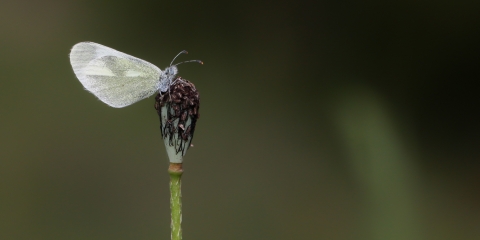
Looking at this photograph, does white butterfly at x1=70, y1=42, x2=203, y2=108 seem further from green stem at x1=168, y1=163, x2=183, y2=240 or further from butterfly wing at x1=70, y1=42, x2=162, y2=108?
green stem at x1=168, y1=163, x2=183, y2=240

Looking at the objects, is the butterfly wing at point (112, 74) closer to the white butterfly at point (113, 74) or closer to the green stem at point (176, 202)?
the white butterfly at point (113, 74)

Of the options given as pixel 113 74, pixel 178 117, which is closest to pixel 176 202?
pixel 178 117

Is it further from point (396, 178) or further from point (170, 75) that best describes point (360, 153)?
point (170, 75)

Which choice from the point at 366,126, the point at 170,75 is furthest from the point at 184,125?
the point at 366,126

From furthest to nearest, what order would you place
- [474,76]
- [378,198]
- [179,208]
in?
[474,76] < [378,198] < [179,208]

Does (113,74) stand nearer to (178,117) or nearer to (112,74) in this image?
(112,74)
